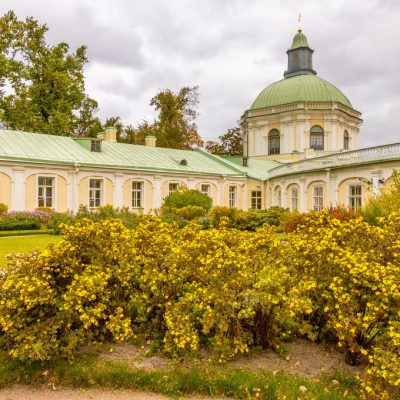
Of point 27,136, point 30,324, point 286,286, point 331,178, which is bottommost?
point 30,324

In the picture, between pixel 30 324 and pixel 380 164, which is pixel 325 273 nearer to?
pixel 30 324

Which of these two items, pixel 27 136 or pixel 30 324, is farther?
pixel 27 136

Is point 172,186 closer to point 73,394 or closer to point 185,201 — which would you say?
point 185,201

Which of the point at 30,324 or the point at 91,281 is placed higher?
the point at 91,281

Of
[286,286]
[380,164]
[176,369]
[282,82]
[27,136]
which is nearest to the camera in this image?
[176,369]

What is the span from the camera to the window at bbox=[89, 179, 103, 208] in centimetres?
2564

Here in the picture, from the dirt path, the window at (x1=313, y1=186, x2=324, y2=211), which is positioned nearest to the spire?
the window at (x1=313, y1=186, x2=324, y2=211)

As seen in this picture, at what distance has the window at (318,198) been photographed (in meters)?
25.1

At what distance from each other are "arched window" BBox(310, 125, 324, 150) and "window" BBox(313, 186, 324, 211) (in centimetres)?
1555

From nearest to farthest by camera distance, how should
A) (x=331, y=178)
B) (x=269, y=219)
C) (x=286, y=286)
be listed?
(x=286, y=286), (x=269, y=219), (x=331, y=178)

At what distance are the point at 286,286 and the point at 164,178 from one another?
2359cm

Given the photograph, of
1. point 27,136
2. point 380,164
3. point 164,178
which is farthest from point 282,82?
point 27,136

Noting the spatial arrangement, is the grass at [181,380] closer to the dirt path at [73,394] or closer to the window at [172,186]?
the dirt path at [73,394]

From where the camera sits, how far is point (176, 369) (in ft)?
16.6
